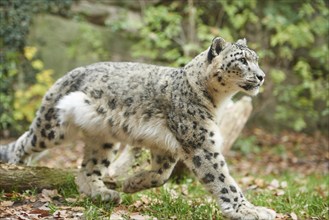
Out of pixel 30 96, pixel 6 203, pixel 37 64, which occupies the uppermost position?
pixel 37 64

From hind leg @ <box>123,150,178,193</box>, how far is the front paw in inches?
40.4

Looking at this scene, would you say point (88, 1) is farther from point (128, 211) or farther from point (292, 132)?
point (128, 211)

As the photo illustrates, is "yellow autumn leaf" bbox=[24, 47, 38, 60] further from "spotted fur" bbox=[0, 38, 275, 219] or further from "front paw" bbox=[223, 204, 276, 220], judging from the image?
"front paw" bbox=[223, 204, 276, 220]

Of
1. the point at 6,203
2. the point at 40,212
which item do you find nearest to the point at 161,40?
the point at 6,203

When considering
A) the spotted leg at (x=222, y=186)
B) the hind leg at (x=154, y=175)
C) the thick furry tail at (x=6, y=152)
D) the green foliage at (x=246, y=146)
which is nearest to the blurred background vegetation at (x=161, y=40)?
the green foliage at (x=246, y=146)

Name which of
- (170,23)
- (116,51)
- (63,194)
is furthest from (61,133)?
(116,51)

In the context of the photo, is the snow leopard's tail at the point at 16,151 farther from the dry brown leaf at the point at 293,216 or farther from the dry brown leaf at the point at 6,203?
the dry brown leaf at the point at 293,216

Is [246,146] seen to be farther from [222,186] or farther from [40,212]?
[40,212]

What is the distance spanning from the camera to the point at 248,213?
16.1 feet

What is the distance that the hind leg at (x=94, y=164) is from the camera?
6047mm

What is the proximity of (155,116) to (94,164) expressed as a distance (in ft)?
3.63

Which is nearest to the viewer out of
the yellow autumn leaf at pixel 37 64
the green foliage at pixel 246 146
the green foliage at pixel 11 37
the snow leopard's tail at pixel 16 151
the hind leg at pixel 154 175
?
the hind leg at pixel 154 175

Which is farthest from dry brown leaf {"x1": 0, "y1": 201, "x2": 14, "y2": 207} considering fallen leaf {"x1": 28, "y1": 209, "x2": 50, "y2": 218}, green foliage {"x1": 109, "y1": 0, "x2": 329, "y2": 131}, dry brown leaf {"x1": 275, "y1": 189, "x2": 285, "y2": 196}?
green foliage {"x1": 109, "y1": 0, "x2": 329, "y2": 131}

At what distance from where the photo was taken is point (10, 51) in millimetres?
10344
